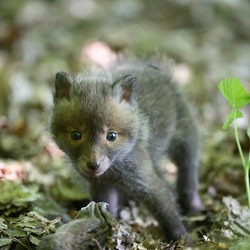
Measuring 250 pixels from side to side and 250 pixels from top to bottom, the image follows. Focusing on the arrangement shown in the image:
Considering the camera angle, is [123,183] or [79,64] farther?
[79,64]

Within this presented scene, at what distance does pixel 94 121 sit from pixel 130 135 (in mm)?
400

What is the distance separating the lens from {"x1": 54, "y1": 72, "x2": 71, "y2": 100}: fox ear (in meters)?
4.49

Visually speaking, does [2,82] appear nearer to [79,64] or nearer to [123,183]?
[79,64]

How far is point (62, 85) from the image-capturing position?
4.53 m

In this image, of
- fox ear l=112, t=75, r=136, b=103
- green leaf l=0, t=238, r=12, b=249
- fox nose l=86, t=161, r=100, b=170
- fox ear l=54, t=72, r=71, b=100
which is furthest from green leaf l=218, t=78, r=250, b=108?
green leaf l=0, t=238, r=12, b=249

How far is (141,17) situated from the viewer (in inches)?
454

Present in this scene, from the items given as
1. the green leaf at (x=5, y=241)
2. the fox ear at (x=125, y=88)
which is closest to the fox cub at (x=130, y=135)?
the fox ear at (x=125, y=88)

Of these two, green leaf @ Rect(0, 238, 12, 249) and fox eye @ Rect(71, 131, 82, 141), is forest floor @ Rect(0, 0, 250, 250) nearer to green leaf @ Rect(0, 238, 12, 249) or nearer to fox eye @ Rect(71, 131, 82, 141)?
green leaf @ Rect(0, 238, 12, 249)

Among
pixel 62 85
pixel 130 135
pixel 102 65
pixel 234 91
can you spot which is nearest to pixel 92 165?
pixel 130 135

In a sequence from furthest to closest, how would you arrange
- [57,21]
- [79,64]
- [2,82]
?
[57,21] → [79,64] → [2,82]

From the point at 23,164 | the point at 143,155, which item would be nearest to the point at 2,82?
the point at 23,164

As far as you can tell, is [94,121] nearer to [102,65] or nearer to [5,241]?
[5,241]

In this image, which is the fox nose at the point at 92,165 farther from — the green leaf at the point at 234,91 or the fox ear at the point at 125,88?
the green leaf at the point at 234,91

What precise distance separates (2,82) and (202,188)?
3.67m
